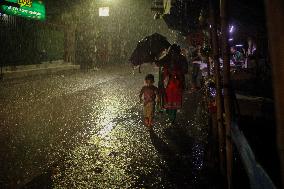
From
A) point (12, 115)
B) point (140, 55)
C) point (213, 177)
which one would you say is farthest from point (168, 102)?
Answer: point (12, 115)

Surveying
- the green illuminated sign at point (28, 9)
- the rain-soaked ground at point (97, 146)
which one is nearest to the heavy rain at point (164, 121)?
the rain-soaked ground at point (97, 146)

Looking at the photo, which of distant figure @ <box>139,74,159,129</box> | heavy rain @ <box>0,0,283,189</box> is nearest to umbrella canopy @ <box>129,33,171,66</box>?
heavy rain @ <box>0,0,283,189</box>

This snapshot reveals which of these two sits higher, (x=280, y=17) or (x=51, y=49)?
(x=51, y=49)

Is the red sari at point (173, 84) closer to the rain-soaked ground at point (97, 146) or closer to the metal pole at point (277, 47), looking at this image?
the rain-soaked ground at point (97, 146)

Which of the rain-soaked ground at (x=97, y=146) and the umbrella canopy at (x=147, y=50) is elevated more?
the umbrella canopy at (x=147, y=50)

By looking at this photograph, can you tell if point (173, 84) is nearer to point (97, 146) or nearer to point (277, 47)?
point (97, 146)

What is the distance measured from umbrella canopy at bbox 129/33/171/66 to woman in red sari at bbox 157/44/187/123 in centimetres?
35

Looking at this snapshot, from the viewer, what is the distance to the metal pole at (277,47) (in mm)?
1858

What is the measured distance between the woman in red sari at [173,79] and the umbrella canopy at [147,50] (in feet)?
1.13

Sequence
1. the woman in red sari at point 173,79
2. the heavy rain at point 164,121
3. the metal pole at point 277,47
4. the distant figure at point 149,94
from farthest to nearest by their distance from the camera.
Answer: the woman in red sari at point 173,79 → the distant figure at point 149,94 → the heavy rain at point 164,121 → the metal pole at point 277,47

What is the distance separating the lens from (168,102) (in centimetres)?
818

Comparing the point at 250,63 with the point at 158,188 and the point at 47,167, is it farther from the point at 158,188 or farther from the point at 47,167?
the point at 47,167

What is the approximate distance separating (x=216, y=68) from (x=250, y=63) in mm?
6059

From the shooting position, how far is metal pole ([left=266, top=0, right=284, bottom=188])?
186 cm
